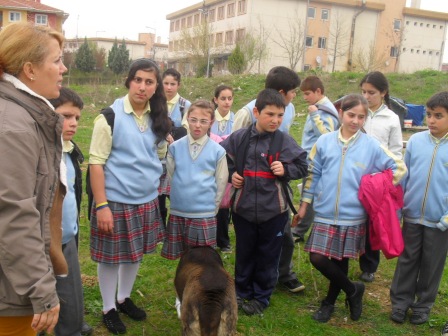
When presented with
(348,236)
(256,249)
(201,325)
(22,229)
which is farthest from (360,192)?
(22,229)

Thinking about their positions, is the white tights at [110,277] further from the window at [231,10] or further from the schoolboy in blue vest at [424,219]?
the window at [231,10]

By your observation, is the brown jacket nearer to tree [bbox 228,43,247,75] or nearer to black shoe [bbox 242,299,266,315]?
black shoe [bbox 242,299,266,315]

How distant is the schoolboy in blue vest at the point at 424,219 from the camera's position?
3783 mm

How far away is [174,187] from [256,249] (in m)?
0.94

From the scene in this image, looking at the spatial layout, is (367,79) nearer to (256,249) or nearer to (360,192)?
(360,192)

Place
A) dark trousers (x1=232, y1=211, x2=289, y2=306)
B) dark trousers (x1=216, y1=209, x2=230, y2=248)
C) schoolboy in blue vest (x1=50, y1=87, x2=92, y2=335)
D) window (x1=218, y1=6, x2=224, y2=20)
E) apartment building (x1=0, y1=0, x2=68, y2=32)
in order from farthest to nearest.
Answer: window (x1=218, y1=6, x2=224, y2=20) → apartment building (x1=0, y1=0, x2=68, y2=32) → dark trousers (x1=216, y1=209, x2=230, y2=248) → dark trousers (x1=232, y1=211, x2=289, y2=306) → schoolboy in blue vest (x1=50, y1=87, x2=92, y2=335)

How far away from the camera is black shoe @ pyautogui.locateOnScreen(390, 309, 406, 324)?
402cm

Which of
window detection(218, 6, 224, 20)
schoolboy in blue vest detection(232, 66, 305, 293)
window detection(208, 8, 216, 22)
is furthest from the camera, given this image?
window detection(208, 8, 216, 22)

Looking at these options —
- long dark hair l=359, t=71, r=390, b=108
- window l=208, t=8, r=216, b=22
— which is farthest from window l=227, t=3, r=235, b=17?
→ long dark hair l=359, t=71, r=390, b=108

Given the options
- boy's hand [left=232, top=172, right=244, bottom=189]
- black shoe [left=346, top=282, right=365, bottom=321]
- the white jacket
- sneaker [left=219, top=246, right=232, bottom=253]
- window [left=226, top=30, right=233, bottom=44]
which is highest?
window [left=226, top=30, right=233, bottom=44]

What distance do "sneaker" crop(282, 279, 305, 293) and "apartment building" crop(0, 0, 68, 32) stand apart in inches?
1743

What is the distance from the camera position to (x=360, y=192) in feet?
12.1

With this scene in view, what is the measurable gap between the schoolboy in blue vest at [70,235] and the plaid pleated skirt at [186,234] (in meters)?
0.87

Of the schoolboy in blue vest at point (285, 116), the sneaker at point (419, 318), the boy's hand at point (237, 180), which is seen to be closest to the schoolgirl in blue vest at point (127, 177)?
the boy's hand at point (237, 180)
